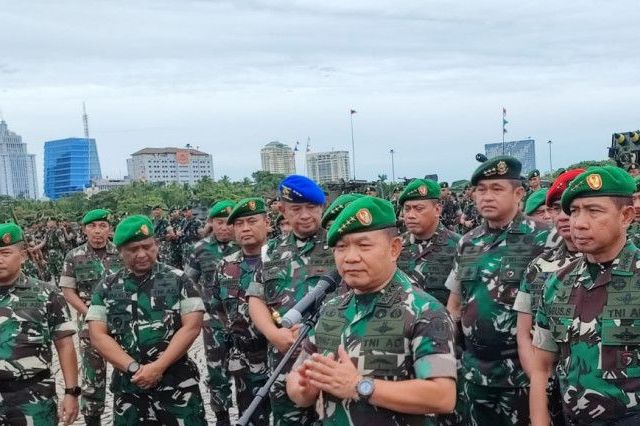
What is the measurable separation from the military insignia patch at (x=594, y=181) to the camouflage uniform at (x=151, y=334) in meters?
2.57

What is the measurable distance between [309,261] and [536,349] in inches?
66.1

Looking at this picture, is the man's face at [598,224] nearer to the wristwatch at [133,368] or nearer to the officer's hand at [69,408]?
the wristwatch at [133,368]

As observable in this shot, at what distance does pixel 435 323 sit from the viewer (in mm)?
2383

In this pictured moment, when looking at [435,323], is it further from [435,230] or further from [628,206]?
[435,230]

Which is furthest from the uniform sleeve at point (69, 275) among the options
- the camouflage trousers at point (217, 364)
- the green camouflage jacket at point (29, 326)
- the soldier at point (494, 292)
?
the soldier at point (494, 292)

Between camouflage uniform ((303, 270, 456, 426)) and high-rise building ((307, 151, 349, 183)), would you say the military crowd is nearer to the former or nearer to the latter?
camouflage uniform ((303, 270, 456, 426))

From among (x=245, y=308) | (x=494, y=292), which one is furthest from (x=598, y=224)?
(x=245, y=308)

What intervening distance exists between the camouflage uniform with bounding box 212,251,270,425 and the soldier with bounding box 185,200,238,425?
1.20 ft

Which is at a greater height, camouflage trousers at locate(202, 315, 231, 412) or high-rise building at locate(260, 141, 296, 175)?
high-rise building at locate(260, 141, 296, 175)

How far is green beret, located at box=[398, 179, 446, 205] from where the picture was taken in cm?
507

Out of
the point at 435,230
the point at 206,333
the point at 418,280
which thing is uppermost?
the point at 435,230

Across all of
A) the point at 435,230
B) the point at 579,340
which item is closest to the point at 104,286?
the point at 435,230

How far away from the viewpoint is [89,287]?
6375 millimetres

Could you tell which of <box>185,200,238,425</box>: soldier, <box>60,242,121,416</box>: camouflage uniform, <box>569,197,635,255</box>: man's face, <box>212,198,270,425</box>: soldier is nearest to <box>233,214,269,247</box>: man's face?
<box>212,198,270,425</box>: soldier
